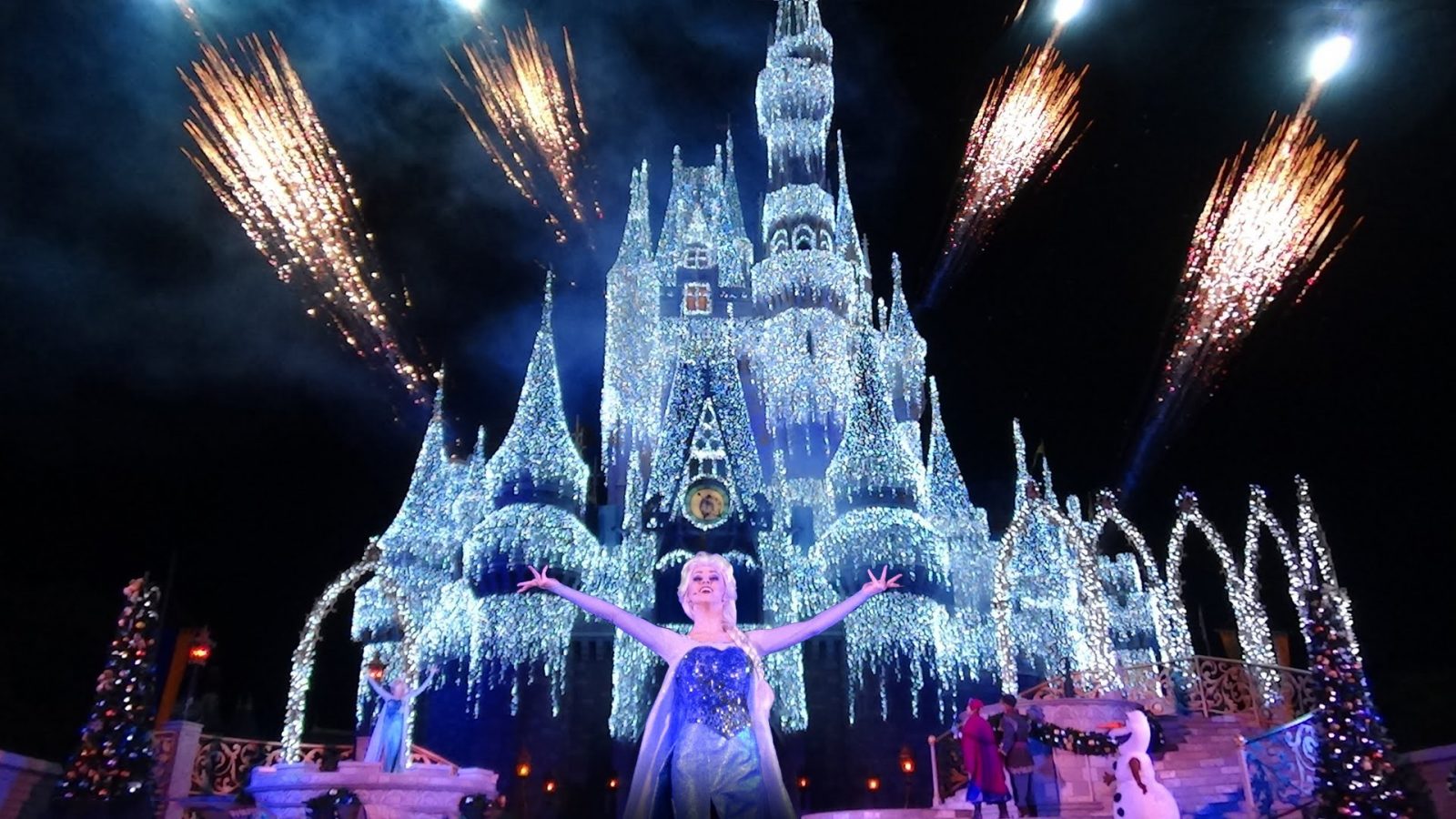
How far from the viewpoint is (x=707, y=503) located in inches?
1240

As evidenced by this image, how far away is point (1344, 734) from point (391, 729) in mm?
10753

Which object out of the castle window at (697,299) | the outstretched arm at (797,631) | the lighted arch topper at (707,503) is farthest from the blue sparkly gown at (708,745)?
the castle window at (697,299)

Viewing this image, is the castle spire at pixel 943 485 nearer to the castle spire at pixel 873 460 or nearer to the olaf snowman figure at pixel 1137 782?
the castle spire at pixel 873 460

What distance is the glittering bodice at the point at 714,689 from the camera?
5.14 m

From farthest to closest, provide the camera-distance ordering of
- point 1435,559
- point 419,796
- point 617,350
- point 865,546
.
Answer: point 617,350 < point 865,546 < point 1435,559 < point 419,796

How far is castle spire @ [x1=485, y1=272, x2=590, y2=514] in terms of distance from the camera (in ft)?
101

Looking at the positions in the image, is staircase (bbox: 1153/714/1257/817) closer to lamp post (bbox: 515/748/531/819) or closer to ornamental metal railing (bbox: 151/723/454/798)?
ornamental metal railing (bbox: 151/723/454/798)

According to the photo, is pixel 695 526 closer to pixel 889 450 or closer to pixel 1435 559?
pixel 889 450

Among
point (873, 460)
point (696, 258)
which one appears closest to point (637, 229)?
point (696, 258)

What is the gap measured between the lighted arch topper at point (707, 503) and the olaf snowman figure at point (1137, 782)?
22708mm

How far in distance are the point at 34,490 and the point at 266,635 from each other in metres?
11.2

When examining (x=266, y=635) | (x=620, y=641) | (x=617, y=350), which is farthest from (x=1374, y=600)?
(x=266, y=635)

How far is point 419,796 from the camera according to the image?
435 inches

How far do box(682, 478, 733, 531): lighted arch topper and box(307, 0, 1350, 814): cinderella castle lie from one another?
0.06 metres
